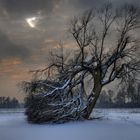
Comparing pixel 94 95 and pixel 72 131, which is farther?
pixel 94 95

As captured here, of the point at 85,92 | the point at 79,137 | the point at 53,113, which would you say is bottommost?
the point at 79,137

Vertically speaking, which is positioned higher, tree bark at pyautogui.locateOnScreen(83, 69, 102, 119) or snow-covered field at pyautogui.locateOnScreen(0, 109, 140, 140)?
tree bark at pyautogui.locateOnScreen(83, 69, 102, 119)

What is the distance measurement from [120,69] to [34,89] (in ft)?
27.9

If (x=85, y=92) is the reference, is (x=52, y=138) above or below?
below

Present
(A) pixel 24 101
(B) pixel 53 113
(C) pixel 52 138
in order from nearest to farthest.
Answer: (C) pixel 52 138 → (B) pixel 53 113 → (A) pixel 24 101

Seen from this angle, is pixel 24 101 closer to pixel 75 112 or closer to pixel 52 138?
pixel 75 112

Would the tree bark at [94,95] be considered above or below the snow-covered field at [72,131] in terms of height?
above

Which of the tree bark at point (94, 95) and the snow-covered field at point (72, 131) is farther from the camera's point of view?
the tree bark at point (94, 95)

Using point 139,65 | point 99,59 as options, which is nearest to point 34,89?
point 99,59

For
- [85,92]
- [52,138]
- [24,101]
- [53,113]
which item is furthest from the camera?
[85,92]

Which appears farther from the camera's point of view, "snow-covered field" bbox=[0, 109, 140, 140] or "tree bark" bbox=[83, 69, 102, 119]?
"tree bark" bbox=[83, 69, 102, 119]

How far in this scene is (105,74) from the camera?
34125 millimetres

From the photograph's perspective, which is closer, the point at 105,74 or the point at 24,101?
the point at 24,101

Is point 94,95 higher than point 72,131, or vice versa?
point 94,95
